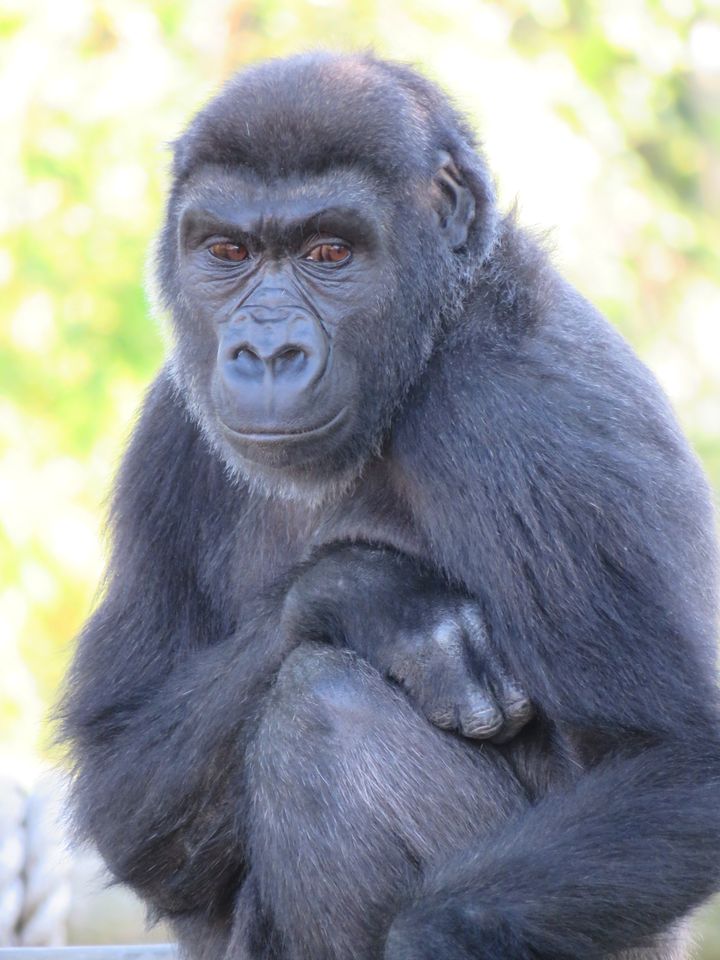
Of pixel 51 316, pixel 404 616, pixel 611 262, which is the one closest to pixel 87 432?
pixel 51 316

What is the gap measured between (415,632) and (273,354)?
779mm

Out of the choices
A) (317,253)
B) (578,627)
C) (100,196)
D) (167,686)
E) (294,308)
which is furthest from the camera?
(100,196)

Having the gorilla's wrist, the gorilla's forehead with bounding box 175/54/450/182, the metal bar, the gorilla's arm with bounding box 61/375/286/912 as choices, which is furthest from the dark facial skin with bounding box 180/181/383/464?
the metal bar

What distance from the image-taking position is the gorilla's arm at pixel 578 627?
3.41 m

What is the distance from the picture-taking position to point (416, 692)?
3795 millimetres

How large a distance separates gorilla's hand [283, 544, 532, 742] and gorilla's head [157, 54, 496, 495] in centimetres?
33

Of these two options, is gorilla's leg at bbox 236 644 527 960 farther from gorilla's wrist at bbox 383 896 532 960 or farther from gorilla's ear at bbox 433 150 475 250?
gorilla's ear at bbox 433 150 475 250

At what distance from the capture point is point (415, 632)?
3.77 m

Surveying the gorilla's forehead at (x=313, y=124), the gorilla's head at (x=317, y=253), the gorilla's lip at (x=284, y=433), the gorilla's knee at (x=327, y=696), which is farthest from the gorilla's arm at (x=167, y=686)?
the gorilla's forehead at (x=313, y=124)

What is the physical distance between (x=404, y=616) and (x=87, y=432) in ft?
17.0

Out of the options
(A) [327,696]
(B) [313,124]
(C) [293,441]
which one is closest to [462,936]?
(A) [327,696]

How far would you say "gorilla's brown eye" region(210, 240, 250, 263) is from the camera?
4062mm

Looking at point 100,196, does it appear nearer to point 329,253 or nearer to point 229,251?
point 229,251

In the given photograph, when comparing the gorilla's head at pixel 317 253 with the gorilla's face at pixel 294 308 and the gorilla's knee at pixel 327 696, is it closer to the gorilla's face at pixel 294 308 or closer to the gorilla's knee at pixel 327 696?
the gorilla's face at pixel 294 308
